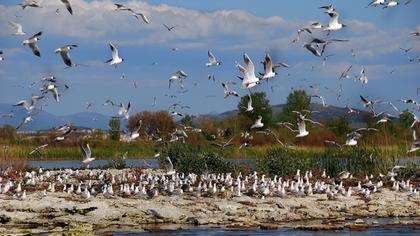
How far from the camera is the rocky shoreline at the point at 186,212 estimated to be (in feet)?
84.0

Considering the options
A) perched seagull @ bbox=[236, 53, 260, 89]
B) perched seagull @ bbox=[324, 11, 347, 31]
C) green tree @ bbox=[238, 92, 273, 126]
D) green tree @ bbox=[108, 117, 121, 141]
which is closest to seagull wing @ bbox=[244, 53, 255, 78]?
perched seagull @ bbox=[236, 53, 260, 89]

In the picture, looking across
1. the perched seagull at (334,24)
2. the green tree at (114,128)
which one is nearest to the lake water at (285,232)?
the perched seagull at (334,24)

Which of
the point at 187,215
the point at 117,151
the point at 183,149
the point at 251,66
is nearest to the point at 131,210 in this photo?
the point at 187,215

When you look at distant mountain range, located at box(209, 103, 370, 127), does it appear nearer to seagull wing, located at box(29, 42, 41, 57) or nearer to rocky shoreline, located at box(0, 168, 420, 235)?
rocky shoreline, located at box(0, 168, 420, 235)

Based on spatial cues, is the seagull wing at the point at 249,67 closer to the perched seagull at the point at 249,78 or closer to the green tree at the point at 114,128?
the perched seagull at the point at 249,78

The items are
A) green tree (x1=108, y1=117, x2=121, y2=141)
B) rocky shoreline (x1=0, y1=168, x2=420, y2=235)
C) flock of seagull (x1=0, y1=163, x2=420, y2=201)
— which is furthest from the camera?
green tree (x1=108, y1=117, x2=121, y2=141)

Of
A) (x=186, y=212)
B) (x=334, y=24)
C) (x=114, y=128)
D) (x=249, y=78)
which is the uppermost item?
(x=114, y=128)

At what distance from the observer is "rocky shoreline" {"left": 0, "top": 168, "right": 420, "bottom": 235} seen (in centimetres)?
2559

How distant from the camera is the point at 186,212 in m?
26.9

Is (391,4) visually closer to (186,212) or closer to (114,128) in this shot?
(186,212)

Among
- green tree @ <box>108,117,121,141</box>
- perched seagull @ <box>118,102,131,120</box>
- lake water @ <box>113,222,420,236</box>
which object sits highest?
green tree @ <box>108,117,121,141</box>

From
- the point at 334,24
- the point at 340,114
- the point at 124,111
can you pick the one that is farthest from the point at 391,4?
the point at 340,114

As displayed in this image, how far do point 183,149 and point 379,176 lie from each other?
8.91m

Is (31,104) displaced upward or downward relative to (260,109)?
downward
